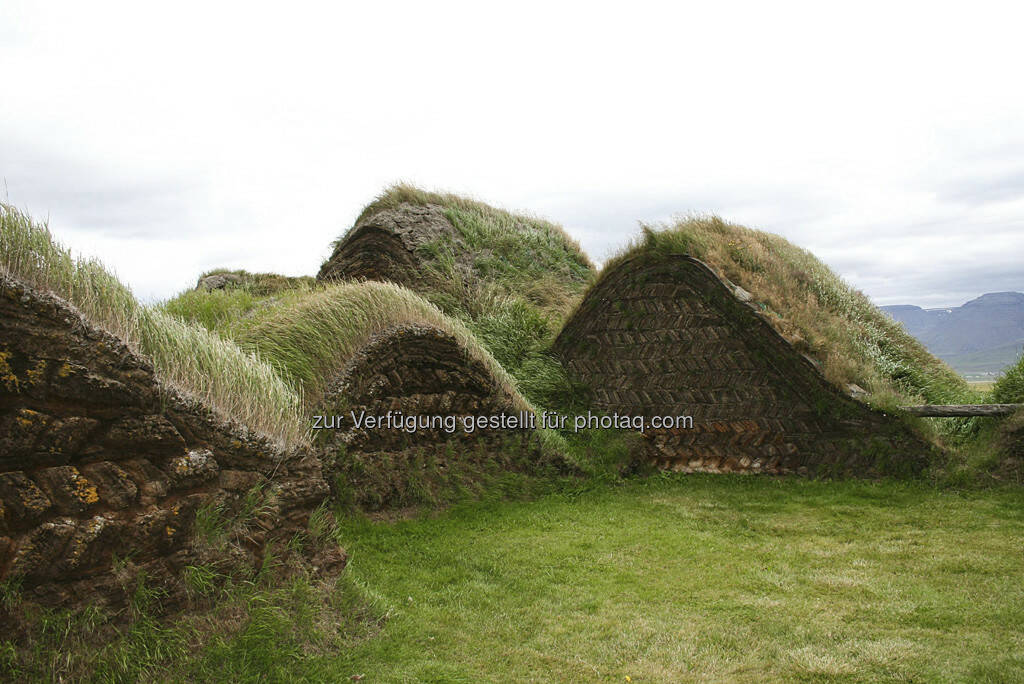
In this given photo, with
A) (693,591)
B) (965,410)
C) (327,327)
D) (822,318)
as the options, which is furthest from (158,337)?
(822,318)

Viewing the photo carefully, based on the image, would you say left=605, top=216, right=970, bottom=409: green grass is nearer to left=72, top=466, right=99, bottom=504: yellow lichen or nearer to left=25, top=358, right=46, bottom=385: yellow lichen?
left=72, top=466, right=99, bottom=504: yellow lichen

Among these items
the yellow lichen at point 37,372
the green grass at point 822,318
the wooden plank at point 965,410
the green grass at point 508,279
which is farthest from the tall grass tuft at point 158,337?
the wooden plank at point 965,410

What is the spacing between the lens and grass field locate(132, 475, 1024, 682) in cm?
356

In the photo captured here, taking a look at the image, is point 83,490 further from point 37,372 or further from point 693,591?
point 693,591

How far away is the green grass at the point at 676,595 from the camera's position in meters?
3.52

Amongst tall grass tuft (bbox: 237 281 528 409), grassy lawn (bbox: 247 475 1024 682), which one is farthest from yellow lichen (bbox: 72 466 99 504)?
tall grass tuft (bbox: 237 281 528 409)

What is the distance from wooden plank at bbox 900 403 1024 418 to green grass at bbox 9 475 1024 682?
78cm

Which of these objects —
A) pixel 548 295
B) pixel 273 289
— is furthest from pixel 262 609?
pixel 273 289

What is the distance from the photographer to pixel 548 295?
12359 millimetres

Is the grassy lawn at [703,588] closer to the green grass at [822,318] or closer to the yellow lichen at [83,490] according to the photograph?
the yellow lichen at [83,490]

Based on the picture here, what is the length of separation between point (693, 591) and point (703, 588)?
0.10 metres

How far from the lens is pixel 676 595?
15.3ft

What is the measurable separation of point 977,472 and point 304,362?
6.55m

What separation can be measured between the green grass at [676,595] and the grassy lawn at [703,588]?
0.05ft
